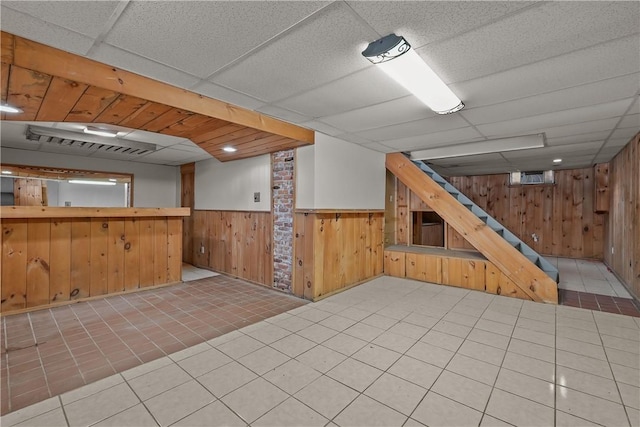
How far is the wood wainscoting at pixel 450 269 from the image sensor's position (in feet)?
14.3

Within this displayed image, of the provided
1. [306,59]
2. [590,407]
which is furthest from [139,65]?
[590,407]

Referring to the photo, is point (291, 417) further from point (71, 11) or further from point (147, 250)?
point (147, 250)

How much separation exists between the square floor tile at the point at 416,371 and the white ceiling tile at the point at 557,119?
291 cm

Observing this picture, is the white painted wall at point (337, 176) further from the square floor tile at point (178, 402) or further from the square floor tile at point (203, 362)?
the square floor tile at point (178, 402)

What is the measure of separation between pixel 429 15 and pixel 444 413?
2359 mm

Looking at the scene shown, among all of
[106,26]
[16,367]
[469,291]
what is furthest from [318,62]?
[469,291]

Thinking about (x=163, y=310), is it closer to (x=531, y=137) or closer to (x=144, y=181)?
(x=144, y=181)

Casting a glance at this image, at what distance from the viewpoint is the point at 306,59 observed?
202cm

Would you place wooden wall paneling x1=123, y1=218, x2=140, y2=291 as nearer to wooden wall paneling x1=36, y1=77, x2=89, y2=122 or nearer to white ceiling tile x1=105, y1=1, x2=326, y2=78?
wooden wall paneling x1=36, y1=77, x2=89, y2=122

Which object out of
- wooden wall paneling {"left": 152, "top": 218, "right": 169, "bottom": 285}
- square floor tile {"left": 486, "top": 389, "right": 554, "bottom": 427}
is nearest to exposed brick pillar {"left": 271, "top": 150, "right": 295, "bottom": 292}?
wooden wall paneling {"left": 152, "top": 218, "right": 169, "bottom": 285}

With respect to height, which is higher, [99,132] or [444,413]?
[99,132]

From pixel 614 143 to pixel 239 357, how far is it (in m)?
6.03

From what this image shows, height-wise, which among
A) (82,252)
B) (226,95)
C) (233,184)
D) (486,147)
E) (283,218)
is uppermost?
(226,95)

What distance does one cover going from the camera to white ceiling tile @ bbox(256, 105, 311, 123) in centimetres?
306
